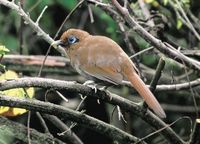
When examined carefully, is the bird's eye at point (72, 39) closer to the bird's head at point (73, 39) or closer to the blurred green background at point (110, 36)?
the bird's head at point (73, 39)

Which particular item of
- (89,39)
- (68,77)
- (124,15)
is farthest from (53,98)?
(124,15)

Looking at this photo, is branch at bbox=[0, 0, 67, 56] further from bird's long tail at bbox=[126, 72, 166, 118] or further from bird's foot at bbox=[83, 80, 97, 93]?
bird's long tail at bbox=[126, 72, 166, 118]

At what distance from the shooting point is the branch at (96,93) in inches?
134

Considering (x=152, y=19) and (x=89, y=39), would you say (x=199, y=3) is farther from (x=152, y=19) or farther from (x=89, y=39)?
(x=89, y=39)

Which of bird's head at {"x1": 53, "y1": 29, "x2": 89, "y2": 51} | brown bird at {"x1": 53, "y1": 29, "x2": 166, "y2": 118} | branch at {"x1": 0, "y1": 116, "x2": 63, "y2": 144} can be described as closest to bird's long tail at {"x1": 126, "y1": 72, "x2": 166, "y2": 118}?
brown bird at {"x1": 53, "y1": 29, "x2": 166, "y2": 118}

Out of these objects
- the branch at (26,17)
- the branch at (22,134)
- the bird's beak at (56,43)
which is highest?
the branch at (26,17)

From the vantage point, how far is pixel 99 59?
167 inches

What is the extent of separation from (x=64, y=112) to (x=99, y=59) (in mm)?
746

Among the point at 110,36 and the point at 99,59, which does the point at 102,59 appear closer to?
the point at 99,59

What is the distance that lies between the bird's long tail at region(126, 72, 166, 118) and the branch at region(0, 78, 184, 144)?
0.37ft

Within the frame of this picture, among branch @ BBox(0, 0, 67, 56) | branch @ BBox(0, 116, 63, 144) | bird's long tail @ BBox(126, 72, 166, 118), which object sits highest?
branch @ BBox(0, 0, 67, 56)

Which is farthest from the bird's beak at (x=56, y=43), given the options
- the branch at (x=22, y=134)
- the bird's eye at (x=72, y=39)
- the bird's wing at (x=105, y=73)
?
the branch at (x=22, y=134)

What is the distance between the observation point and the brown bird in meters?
4.07

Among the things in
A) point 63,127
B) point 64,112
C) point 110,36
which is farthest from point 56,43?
point 110,36
